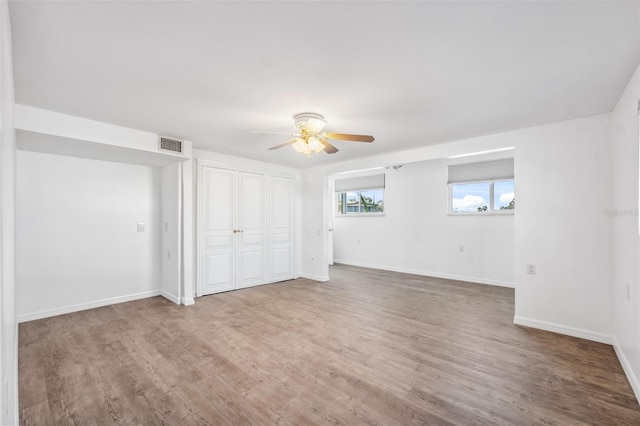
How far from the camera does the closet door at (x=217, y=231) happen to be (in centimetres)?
452

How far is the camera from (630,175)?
228 cm

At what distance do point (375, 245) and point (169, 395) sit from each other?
18.0 feet

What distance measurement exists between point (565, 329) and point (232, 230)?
15.3 ft

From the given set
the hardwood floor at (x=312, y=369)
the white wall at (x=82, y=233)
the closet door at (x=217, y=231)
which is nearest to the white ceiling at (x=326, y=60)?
the white wall at (x=82, y=233)

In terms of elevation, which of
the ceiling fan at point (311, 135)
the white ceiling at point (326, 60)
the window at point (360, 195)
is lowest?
the window at point (360, 195)

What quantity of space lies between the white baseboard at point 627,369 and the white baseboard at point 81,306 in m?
5.54

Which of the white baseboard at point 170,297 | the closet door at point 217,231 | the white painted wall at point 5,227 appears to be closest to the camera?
the white painted wall at point 5,227

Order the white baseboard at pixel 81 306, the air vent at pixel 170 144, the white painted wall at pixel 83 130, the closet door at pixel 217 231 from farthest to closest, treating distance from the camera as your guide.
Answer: the closet door at pixel 217 231 < the air vent at pixel 170 144 < the white baseboard at pixel 81 306 < the white painted wall at pixel 83 130

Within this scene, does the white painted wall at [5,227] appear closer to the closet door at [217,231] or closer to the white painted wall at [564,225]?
the closet door at [217,231]

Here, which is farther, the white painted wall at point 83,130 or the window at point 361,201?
the window at point 361,201

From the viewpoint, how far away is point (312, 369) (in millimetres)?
2338

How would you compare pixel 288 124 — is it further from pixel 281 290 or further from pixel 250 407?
pixel 281 290

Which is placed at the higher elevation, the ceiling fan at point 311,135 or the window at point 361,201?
the ceiling fan at point 311,135

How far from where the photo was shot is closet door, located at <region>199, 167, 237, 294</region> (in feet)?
14.8
